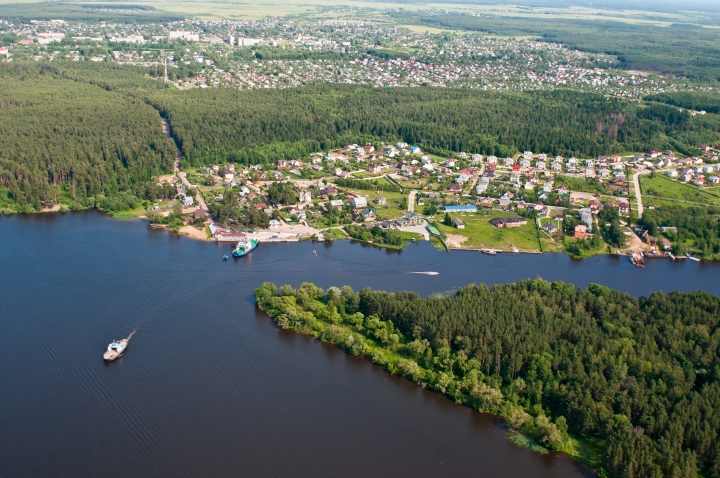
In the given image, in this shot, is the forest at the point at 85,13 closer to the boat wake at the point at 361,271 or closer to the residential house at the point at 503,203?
the residential house at the point at 503,203

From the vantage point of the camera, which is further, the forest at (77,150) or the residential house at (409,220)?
the forest at (77,150)

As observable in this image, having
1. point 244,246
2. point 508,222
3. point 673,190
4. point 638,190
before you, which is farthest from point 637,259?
point 244,246

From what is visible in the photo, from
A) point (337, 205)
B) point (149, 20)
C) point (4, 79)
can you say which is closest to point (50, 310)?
point (337, 205)

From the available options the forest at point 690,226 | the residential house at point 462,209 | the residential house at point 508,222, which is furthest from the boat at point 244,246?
the forest at point 690,226

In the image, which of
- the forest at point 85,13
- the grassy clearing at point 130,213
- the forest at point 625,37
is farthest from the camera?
the forest at point 85,13

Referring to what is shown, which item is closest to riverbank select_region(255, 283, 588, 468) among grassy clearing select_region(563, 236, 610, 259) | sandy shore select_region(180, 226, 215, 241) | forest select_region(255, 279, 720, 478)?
forest select_region(255, 279, 720, 478)

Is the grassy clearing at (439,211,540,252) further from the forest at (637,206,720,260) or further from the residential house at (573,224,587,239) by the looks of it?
the forest at (637,206,720,260)
